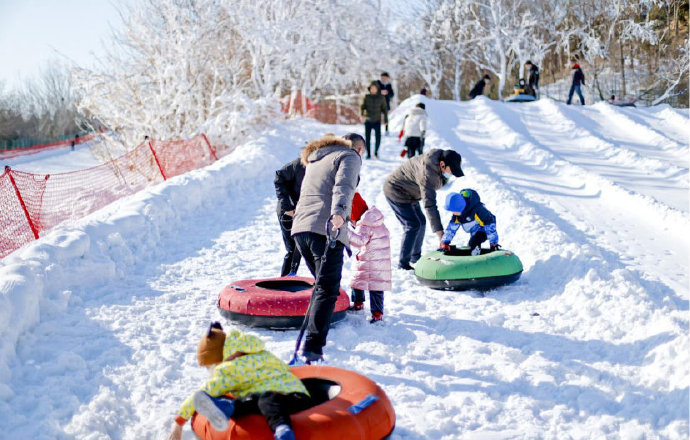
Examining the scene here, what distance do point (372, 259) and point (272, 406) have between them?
7.77 ft

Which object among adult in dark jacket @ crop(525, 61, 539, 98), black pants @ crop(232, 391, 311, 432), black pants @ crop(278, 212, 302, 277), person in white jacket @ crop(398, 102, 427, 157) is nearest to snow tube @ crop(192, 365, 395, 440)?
black pants @ crop(232, 391, 311, 432)

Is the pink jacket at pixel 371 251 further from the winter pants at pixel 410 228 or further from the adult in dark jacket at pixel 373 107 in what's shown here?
the adult in dark jacket at pixel 373 107

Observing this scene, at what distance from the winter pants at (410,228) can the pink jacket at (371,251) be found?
4.72ft

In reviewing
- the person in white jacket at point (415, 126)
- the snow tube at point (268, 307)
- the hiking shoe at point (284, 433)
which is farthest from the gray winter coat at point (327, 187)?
the person in white jacket at point (415, 126)

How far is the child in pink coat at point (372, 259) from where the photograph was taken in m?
4.92

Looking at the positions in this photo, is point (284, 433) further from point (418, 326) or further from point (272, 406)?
point (418, 326)

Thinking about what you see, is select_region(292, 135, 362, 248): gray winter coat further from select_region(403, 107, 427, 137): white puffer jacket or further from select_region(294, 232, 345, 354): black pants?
select_region(403, 107, 427, 137): white puffer jacket

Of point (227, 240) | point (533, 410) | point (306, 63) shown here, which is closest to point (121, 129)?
point (306, 63)

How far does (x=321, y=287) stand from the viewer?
394 centimetres

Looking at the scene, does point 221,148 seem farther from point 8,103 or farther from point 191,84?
point 8,103

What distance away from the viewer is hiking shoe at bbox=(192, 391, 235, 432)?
2.61 meters

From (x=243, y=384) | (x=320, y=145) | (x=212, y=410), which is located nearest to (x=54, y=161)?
(x=320, y=145)

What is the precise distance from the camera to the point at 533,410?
3.43m

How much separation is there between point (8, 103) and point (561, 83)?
55.3m
